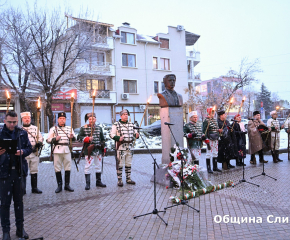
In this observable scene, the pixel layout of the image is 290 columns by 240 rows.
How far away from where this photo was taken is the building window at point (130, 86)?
32844 mm

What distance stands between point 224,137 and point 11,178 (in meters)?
7.34

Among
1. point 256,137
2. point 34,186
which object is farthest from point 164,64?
point 34,186

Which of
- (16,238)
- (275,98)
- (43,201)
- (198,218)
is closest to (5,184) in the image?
(16,238)

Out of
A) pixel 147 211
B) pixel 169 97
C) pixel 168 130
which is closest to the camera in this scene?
pixel 147 211

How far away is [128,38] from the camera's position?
32969mm

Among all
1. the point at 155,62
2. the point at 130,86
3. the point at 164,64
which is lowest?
the point at 130,86

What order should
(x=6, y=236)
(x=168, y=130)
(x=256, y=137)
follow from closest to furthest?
1. (x=6, y=236)
2. (x=168, y=130)
3. (x=256, y=137)

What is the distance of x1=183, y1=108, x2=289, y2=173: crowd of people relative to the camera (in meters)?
8.72

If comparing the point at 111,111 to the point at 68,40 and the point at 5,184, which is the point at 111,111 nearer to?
the point at 68,40

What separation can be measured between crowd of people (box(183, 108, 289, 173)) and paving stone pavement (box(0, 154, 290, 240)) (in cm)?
138

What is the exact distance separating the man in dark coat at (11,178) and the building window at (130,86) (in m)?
28.5

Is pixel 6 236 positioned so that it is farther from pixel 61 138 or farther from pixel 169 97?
pixel 169 97

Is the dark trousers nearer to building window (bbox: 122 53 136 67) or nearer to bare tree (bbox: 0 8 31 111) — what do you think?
bare tree (bbox: 0 8 31 111)

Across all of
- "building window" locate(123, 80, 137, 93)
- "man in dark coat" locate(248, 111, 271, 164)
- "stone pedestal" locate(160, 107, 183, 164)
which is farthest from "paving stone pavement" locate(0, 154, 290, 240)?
"building window" locate(123, 80, 137, 93)
